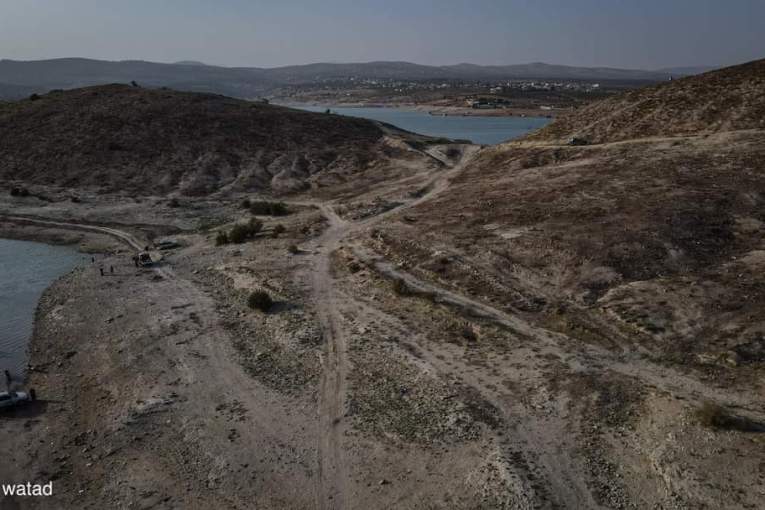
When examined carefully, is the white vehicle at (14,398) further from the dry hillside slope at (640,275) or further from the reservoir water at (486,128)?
the reservoir water at (486,128)

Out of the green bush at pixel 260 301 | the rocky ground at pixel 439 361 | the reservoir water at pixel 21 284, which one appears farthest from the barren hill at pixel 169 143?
the green bush at pixel 260 301

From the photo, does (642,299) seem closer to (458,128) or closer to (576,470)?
(576,470)

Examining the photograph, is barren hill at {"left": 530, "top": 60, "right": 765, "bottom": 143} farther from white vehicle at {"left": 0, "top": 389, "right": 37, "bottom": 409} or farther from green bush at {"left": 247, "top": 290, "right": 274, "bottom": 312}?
white vehicle at {"left": 0, "top": 389, "right": 37, "bottom": 409}

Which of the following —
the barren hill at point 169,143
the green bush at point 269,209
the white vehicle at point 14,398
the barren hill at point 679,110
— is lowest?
the white vehicle at point 14,398

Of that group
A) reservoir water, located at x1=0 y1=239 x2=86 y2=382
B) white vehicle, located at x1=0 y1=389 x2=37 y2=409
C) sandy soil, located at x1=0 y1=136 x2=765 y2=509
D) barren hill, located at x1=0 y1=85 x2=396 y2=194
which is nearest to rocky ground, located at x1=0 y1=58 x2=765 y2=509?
sandy soil, located at x1=0 y1=136 x2=765 y2=509

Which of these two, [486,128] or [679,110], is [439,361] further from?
[486,128]

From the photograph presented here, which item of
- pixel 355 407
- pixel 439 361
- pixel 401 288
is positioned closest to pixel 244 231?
pixel 401 288

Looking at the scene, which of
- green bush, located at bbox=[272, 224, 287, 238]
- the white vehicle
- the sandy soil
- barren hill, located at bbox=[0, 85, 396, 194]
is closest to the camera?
the sandy soil
